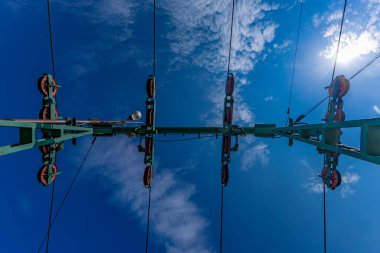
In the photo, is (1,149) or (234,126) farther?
(234,126)

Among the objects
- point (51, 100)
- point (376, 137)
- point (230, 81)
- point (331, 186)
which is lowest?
point (331, 186)

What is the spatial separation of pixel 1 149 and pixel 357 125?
336 inches

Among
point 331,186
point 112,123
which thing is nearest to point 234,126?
point 331,186

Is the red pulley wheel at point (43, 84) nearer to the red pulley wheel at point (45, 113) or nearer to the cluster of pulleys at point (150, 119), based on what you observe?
the red pulley wheel at point (45, 113)

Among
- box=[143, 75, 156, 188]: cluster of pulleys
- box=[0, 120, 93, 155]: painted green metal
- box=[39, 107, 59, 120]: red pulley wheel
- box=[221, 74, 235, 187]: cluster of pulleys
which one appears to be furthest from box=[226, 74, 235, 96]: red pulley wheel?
box=[39, 107, 59, 120]: red pulley wheel

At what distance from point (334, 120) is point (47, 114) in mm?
11101

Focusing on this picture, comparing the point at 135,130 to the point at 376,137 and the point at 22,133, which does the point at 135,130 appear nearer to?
the point at 22,133

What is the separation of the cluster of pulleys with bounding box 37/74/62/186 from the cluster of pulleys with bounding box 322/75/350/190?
1014 cm

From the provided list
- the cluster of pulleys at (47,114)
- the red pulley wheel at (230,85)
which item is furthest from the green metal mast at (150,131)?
the red pulley wheel at (230,85)

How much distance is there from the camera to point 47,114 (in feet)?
30.7

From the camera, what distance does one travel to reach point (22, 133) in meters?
6.75

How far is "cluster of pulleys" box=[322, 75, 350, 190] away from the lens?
25.5ft

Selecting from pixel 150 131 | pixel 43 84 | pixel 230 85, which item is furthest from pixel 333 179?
pixel 43 84

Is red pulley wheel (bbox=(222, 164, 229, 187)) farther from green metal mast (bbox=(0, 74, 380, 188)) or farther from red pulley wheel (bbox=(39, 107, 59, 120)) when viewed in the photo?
red pulley wheel (bbox=(39, 107, 59, 120))
